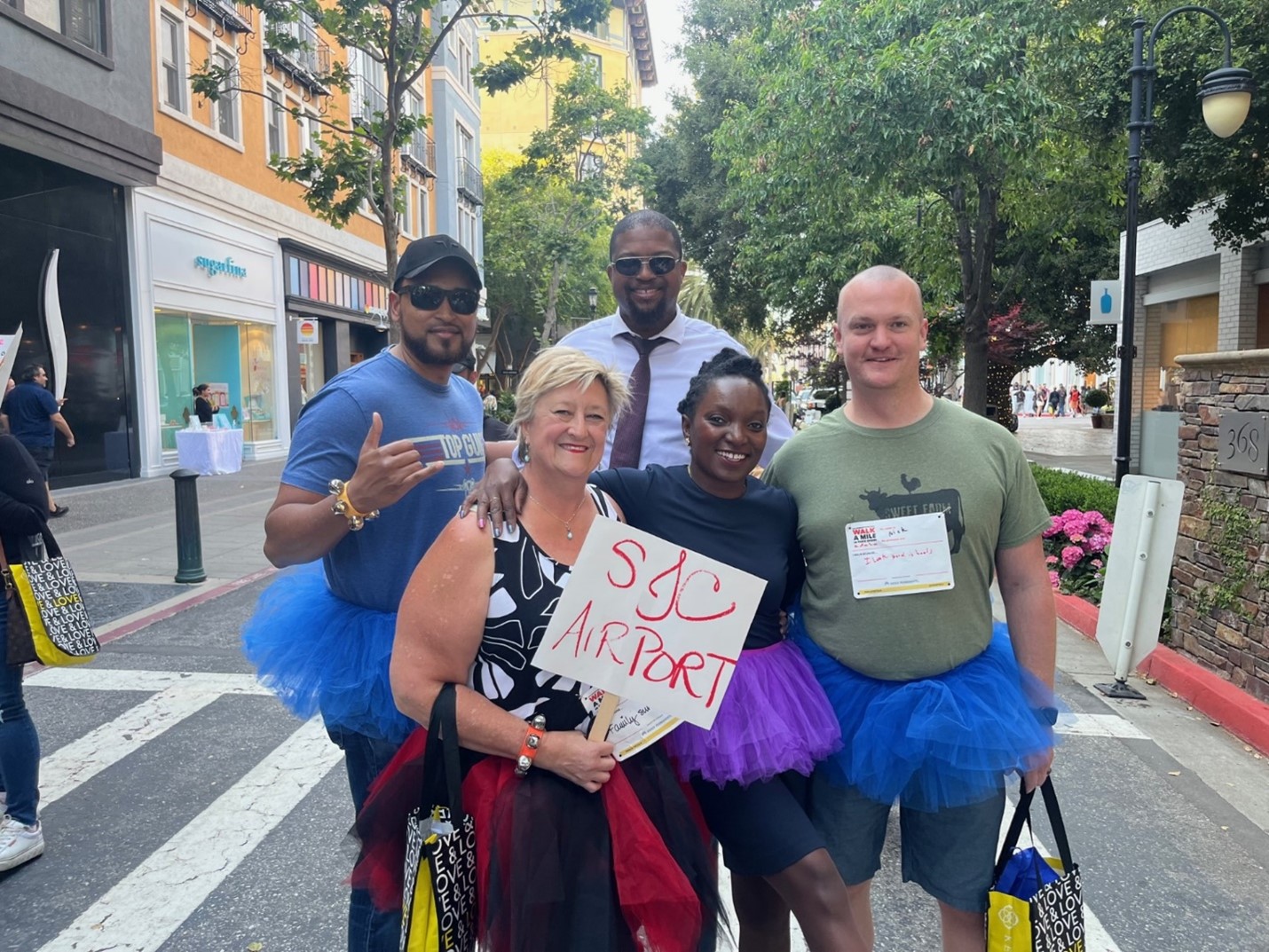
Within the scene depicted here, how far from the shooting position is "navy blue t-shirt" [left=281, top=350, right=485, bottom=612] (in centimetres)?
233

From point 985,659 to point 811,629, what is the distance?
45 centimetres

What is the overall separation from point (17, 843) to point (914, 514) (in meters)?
3.59

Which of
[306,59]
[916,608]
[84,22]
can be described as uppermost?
[306,59]

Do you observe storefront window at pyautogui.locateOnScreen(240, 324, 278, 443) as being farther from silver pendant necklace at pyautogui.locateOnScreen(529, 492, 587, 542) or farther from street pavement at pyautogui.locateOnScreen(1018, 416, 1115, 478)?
silver pendant necklace at pyautogui.locateOnScreen(529, 492, 587, 542)

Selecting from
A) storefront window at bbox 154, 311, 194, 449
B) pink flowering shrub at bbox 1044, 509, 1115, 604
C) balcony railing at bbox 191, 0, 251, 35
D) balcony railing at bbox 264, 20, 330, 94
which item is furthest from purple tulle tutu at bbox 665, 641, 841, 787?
balcony railing at bbox 264, 20, 330, 94

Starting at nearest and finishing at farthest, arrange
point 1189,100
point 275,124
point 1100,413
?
point 1189,100 < point 275,124 < point 1100,413

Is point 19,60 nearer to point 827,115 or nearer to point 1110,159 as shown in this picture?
point 827,115

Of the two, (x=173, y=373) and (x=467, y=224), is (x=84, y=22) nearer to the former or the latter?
(x=173, y=373)

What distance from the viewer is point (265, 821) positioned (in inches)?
159

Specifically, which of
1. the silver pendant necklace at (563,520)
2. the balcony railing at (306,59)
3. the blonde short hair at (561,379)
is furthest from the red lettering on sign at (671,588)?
the balcony railing at (306,59)

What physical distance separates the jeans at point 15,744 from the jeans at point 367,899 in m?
1.83

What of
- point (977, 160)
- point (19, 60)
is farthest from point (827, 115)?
point (19, 60)

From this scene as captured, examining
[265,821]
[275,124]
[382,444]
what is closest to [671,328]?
A: [382,444]

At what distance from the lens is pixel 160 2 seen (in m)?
17.4
